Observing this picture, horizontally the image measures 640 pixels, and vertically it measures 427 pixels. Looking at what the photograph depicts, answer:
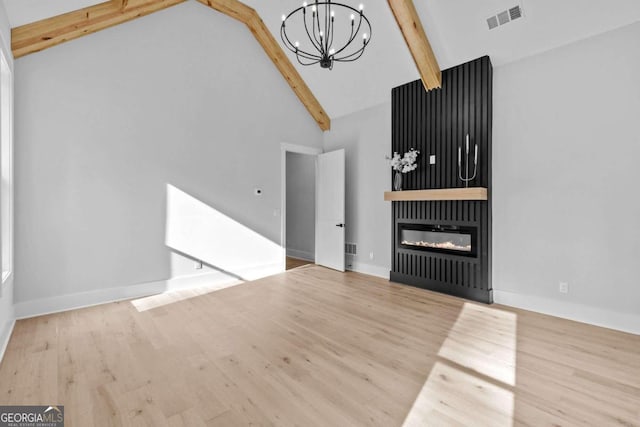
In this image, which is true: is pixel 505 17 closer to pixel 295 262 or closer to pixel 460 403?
pixel 460 403

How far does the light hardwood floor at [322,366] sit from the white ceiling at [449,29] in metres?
3.07

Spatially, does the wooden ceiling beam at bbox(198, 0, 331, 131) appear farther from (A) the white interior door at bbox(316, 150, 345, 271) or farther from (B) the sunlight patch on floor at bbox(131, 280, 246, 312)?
Answer: (B) the sunlight patch on floor at bbox(131, 280, 246, 312)

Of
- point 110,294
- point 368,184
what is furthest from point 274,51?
point 110,294

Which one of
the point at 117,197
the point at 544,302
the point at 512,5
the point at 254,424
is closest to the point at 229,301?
the point at 117,197

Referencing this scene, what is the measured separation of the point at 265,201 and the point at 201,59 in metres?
2.43

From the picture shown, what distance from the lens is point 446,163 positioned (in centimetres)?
435

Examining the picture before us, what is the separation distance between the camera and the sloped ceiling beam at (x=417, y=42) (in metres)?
3.73

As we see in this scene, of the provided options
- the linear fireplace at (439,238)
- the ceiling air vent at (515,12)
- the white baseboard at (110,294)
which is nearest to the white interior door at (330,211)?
the linear fireplace at (439,238)

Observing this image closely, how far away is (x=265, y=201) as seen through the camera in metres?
5.48

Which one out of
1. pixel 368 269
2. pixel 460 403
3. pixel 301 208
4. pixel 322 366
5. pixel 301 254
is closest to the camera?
pixel 460 403

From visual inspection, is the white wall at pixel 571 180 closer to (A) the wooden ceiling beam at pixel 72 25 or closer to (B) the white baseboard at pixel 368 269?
(B) the white baseboard at pixel 368 269

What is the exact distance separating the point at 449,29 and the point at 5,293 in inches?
221

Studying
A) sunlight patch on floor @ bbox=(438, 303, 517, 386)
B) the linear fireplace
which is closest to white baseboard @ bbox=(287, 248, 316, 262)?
the linear fireplace

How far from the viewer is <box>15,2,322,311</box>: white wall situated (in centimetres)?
351
